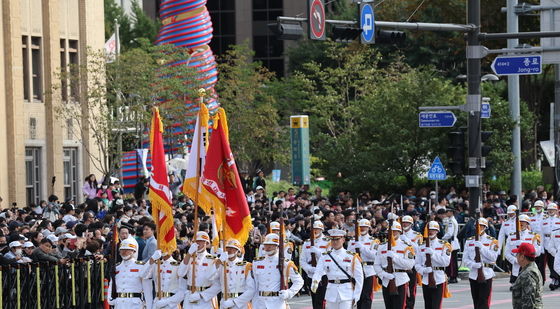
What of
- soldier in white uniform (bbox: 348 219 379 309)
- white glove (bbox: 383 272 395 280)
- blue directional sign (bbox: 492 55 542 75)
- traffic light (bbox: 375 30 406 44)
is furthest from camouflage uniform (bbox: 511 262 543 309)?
blue directional sign (bbox: 492 55 542 75)

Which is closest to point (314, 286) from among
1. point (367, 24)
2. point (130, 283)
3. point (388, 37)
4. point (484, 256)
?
point (130, 283)

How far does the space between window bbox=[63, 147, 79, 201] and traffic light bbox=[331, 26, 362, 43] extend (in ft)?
76.4

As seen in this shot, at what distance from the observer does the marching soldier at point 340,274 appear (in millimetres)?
19484

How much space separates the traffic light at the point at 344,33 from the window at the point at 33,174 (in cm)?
2165

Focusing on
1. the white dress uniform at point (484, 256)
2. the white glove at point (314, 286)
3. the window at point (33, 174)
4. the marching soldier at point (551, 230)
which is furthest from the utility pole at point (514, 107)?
the white glove at point (314, 286)

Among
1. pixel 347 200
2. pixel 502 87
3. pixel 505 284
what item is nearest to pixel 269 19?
pixel 502 87

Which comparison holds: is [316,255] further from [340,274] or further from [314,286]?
[314,286]

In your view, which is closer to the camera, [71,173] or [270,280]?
[270,280]

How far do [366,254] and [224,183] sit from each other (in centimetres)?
420

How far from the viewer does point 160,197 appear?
19938 millimetres

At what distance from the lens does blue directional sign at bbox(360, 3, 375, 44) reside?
2336 cm

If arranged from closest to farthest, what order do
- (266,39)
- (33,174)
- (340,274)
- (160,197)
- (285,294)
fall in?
1. (285,294)
2. (340,274)
3. (160,197)
4. (33,174)
5. (266,39)

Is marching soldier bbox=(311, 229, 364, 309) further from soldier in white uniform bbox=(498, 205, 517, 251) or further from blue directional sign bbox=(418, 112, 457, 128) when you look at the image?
soldier in white uniform bbox=(498, 205, 517, 251)

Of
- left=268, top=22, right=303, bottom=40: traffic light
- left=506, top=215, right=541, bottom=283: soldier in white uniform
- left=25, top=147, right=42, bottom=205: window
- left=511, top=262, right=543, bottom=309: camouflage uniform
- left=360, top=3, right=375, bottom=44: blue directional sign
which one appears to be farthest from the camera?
left=25, top=147, right=42, bottom=205: window
